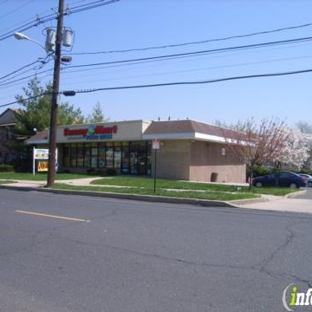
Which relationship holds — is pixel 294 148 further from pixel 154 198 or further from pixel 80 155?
pixel 154 198

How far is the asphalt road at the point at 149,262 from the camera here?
509cm

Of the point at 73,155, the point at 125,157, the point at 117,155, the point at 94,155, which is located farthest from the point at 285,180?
the point at 73,155

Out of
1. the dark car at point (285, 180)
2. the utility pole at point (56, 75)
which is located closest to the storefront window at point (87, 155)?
the utility pole at point (56, 75)

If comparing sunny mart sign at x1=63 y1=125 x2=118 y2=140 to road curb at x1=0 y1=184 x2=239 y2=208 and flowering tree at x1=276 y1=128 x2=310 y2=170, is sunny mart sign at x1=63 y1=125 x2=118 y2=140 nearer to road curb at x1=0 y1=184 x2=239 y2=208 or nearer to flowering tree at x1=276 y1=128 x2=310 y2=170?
road curb at x1=0 y1=184 x2=239 y2=208

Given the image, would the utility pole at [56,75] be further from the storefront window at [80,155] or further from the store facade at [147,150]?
the storefront window at [80,155]

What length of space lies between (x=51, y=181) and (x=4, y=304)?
715 inches

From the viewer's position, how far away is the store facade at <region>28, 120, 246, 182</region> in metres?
30.0

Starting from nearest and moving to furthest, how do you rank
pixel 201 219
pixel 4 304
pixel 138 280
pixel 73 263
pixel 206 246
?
pixel 4 304
pixel 138 280
pixel 73 263
pixel 206 246
pixel 201 219

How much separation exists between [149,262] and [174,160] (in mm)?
23695

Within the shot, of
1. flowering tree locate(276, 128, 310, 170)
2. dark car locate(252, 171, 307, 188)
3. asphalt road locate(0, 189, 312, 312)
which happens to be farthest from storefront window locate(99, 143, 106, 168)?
asphalt road locate(0, 189, 312, 312)

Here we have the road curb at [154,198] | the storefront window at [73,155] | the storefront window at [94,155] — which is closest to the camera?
the road curb at [154,198]

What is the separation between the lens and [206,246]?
26.2ft

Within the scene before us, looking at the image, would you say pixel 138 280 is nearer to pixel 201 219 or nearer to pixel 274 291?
pixel 274 291

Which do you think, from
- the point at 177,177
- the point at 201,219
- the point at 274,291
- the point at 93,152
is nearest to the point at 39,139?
the point at 93,152
